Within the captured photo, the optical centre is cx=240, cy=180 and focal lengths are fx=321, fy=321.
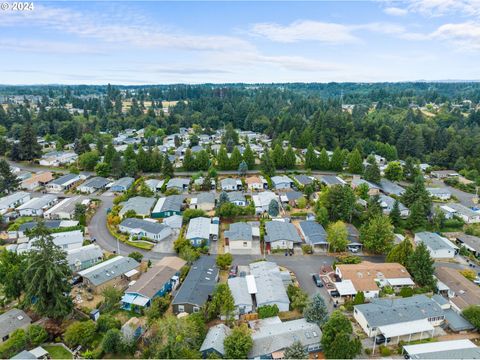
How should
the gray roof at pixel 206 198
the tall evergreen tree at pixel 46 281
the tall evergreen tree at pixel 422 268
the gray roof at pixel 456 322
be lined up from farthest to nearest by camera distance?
the gray roof at pixel 206 198, the tall evergreen tree at pixel 422 268, the gray roof at pixel 456 322, the tall evergreen tree at pixel 46 281

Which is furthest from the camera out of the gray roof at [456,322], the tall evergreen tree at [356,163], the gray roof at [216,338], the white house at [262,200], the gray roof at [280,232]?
the tall evergreen tree at [356,163]

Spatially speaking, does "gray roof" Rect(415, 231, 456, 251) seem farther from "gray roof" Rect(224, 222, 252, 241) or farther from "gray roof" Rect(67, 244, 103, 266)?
"gray roof" Rect(67, 244, 103, 266)

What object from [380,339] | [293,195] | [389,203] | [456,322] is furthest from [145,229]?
[389,203]

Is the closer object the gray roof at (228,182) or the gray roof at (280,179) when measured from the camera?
the gray roof at (228,182)

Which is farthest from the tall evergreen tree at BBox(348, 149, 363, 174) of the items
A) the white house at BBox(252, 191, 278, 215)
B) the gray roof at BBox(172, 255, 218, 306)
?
the gray roof at BBox(172, 255, 218, 306)

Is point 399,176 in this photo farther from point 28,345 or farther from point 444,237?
point 28,345

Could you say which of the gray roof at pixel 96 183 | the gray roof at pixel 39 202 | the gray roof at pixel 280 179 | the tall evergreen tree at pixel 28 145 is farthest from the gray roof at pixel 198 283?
the tall evergreen tree at pixel 28 145

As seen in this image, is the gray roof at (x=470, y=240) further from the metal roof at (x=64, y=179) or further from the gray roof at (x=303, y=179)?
the metal roof at (x=64, y=179)

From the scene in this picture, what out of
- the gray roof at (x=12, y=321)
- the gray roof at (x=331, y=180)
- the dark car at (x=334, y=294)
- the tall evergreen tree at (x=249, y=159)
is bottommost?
the gray roof at (x=12, y=321)
